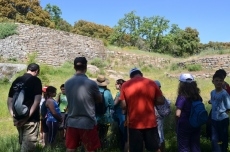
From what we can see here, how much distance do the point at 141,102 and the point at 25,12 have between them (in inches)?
1801

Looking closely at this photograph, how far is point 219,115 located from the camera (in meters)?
5.35

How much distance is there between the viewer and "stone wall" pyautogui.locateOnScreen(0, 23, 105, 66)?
24031 millimetres

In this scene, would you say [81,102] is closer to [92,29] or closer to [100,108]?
[100,108]

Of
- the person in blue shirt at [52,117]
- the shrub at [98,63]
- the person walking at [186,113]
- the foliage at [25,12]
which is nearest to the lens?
the person walking at [186,113]

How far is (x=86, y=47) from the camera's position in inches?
1108

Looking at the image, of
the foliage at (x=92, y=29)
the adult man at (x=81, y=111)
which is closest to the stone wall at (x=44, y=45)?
the adult man at (x=81, y=111)

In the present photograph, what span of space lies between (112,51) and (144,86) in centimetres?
2604

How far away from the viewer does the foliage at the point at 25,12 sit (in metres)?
43.7

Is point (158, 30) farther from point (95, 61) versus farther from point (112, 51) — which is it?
point (95, 61)

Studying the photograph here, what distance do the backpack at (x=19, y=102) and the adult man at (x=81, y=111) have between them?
69 centimetres

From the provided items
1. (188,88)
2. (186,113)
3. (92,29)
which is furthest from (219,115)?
(92,29)

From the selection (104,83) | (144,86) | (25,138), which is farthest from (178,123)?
(25,138)

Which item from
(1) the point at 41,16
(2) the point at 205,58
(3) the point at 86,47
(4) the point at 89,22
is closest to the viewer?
(2) the point at 205,58

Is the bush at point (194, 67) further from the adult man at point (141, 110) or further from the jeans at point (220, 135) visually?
the adult man at point (141, 110)
